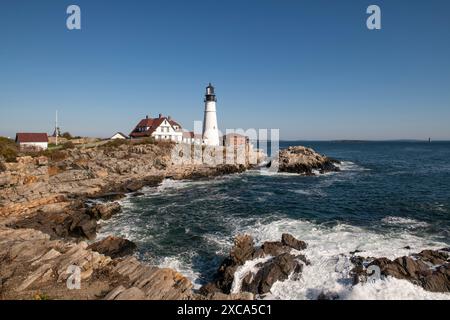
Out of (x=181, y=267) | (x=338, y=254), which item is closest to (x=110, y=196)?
(x=181, y=267)

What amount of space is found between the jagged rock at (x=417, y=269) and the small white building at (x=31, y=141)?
5368 centimetres

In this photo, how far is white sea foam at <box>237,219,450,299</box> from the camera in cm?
1171

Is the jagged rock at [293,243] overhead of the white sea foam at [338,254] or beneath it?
overhead

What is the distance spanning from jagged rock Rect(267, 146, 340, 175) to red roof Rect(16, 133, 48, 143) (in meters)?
44.2

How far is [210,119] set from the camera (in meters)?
62.8

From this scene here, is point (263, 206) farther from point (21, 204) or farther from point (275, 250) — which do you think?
point (21, 204)

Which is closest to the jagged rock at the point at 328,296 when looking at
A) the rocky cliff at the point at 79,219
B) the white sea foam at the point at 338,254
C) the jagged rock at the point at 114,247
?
the white sea foam at the point at 338,254

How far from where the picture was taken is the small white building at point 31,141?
50209 millimetres

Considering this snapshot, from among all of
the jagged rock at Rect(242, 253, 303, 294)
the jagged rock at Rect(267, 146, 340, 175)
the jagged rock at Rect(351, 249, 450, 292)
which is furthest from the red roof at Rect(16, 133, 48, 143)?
the jagged rock at Rect(351, 249, 450, 292)

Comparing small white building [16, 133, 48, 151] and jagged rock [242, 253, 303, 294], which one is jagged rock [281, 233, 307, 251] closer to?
jagged rock [242, 253, 303, 294]

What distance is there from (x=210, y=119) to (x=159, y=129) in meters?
11.6

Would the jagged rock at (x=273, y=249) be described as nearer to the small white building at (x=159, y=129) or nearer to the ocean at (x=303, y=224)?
the ocean at (x=303, y=224)

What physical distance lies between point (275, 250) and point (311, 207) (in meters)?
12.6
